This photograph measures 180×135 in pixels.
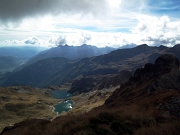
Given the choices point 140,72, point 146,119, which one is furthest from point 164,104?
point 140,72

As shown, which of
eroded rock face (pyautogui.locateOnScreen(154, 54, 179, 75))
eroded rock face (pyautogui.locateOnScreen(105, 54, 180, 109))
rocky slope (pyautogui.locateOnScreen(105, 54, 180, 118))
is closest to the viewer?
rocky slope (pyautogui.locateOnScreen(105, 54, 180, 118))

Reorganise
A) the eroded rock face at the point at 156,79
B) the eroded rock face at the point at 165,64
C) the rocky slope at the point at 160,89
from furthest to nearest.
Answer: the eroded rock face at the point at 165,64 → the eroded rock face at the point at 156,79 → the rocky slope at the point at 160,89

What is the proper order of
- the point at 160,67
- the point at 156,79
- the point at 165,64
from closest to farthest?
the point at 156,79 < the point at 165,64 < the point at 160,67

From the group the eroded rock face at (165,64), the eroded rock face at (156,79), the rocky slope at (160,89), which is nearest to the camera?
the rocky slope at (160,89)

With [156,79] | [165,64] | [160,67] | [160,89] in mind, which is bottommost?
[160,89]

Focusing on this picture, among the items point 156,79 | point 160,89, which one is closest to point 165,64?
point 156,79

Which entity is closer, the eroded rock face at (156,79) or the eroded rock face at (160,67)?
the eroded rock face at (156,79)

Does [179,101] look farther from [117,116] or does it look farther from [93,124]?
[93,124]

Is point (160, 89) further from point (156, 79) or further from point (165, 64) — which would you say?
point (165, 64)

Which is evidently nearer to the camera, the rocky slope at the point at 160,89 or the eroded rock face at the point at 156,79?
the rocky slope at the point at 160,89

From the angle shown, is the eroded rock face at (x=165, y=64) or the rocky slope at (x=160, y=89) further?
the eroded rock face at (x=165, y=64)

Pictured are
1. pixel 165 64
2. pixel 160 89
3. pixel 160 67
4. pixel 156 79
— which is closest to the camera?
pixel 160 89
